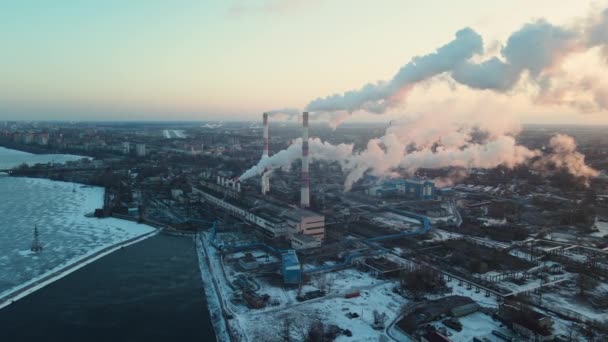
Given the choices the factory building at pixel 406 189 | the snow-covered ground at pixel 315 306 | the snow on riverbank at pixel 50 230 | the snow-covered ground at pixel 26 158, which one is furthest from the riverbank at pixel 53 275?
the snow-covered ground at pixel 26 158

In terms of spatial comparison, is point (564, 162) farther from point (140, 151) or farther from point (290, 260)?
point (140, 151)

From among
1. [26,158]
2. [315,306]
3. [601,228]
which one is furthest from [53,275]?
[26,158]

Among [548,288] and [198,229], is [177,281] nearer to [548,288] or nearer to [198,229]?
[198,229]

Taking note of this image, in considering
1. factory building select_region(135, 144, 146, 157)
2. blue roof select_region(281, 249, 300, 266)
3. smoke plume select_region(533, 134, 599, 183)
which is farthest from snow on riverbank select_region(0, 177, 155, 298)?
smoke plume select_region(533, 134, 599, 183)

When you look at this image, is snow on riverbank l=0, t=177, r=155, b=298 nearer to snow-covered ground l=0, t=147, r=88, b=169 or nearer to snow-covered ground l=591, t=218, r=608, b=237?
snow-covered ground l=0, t=147, r=88, b=169

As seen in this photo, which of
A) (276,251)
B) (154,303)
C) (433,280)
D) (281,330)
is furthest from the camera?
(276,251)

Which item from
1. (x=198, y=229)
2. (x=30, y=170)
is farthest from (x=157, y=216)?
(x=30, y=170)
